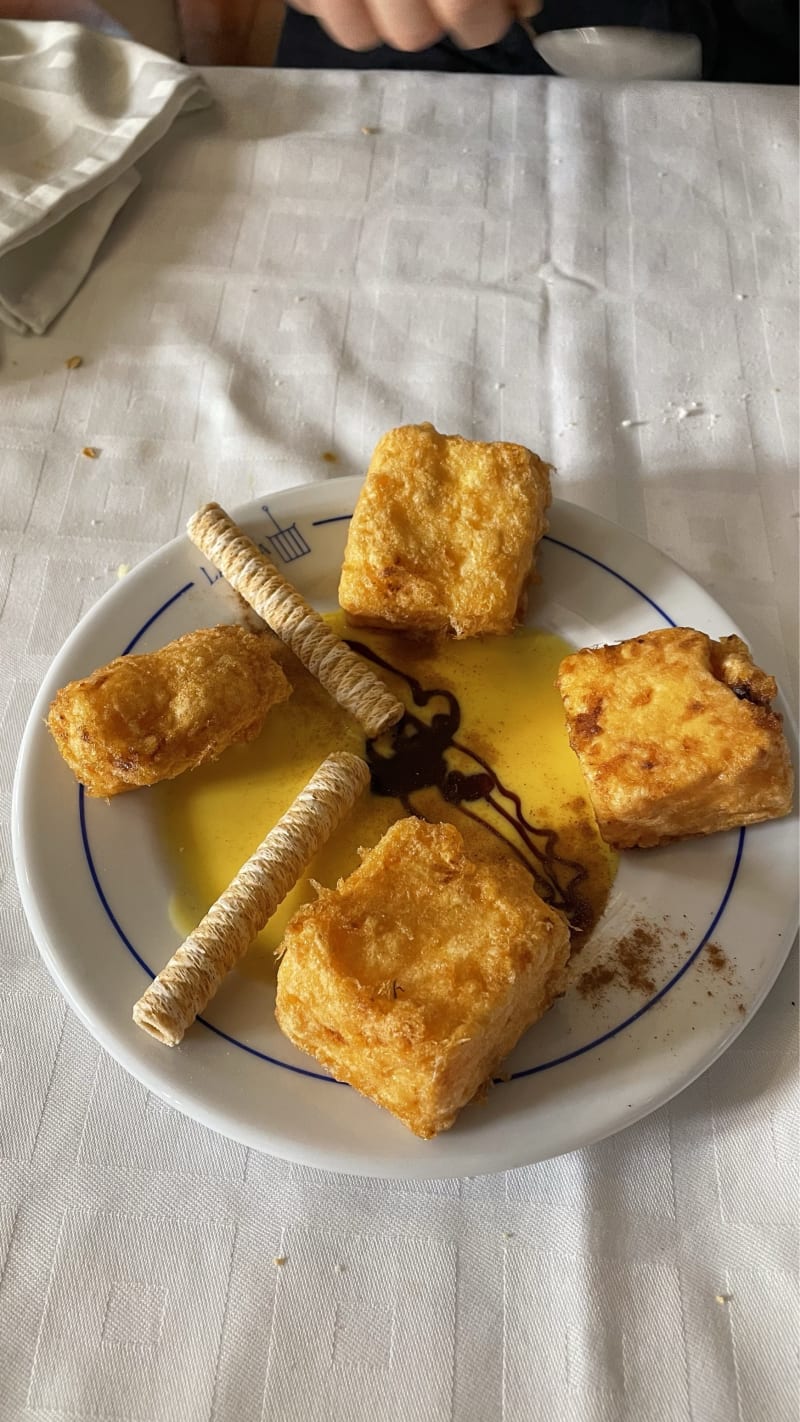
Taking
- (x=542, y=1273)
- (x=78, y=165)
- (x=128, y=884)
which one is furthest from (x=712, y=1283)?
(x=78, y=165)

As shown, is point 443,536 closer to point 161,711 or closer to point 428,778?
point 428,778

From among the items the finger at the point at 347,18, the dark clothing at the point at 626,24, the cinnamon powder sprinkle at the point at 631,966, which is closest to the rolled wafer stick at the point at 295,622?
the cinnamon powder sprinkle at the point at 631,966

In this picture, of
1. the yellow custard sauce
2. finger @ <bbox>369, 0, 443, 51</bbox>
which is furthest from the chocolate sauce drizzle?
finger @ <bbox>369, 0, 443, 51</bbox>

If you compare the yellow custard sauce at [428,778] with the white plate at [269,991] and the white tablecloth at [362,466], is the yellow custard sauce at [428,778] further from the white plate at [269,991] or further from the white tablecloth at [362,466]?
the white tablecloth at [362,466]

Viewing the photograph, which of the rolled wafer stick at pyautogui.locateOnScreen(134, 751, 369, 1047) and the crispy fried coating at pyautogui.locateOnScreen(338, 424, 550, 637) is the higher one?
the crispy fried coating at pyautogui.locateOnScreen(338, 424, 550, 637)

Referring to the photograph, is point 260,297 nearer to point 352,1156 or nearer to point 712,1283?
point 352,1156

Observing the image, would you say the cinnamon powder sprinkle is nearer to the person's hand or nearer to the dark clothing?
the person's hand
